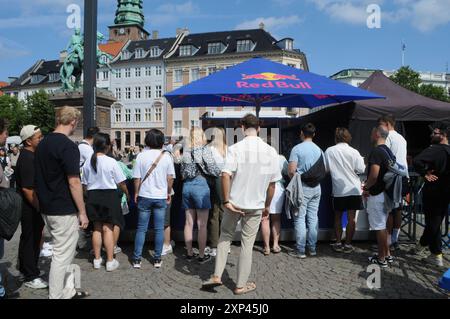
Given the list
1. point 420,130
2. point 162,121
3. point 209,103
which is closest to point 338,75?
point 162,121

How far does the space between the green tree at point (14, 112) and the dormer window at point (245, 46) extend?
32.1 meters

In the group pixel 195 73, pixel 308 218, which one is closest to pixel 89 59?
pixel 308 218

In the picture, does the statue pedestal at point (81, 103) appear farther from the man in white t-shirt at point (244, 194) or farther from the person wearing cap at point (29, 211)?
the man in white t-shirt at point (244, 194)

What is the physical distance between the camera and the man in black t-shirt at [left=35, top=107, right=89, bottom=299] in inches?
136

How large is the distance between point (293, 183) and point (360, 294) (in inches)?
69.0

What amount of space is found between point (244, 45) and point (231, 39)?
3879 millimetres

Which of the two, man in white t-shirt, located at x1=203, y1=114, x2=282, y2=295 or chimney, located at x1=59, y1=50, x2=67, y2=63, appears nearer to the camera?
man in white t-shirt, located at x1=203, y1=114, x2=282, y2=295

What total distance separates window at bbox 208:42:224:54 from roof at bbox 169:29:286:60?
0.60 m

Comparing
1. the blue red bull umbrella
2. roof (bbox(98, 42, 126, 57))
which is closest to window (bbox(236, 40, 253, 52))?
roof (bbox(98, 42, 126, 57))

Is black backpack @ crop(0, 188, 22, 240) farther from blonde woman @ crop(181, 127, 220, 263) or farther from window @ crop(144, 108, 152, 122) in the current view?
window @ crop(144, 108, 152, 122)

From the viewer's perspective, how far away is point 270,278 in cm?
455

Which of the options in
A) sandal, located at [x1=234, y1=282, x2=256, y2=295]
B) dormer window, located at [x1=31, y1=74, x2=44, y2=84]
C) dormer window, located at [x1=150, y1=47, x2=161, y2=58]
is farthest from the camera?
dormer window, located at [x1=31, y1=74, x2=44, y2=84]

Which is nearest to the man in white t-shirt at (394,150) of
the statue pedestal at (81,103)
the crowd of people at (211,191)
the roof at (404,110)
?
the crowd of people at (211,191)
